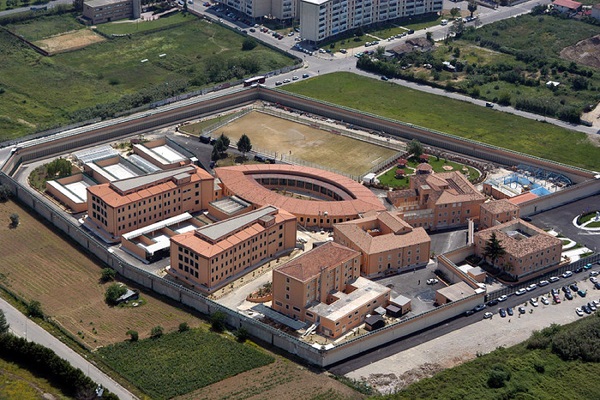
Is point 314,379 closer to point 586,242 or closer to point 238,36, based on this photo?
point 586,242

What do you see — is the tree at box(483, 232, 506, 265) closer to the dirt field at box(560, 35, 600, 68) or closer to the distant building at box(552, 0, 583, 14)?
the dirt field at box(560, 35, 600, 68)

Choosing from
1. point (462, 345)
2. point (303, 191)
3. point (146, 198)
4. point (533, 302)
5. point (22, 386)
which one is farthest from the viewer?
point (303, 191)

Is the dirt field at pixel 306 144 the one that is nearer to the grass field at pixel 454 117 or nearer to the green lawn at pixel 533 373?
the grass field at pixel 454 117

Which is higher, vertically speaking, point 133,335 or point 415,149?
point 415,149

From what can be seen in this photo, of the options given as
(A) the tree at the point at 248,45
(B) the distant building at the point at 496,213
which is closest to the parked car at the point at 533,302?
(B) the distant building at the point at 496,213

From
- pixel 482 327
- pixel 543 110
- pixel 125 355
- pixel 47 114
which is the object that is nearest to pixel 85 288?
pixel 125 355

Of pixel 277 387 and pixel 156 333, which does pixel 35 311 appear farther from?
pixel 277 387

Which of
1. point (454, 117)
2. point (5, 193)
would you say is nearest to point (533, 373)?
point (454, 117)
